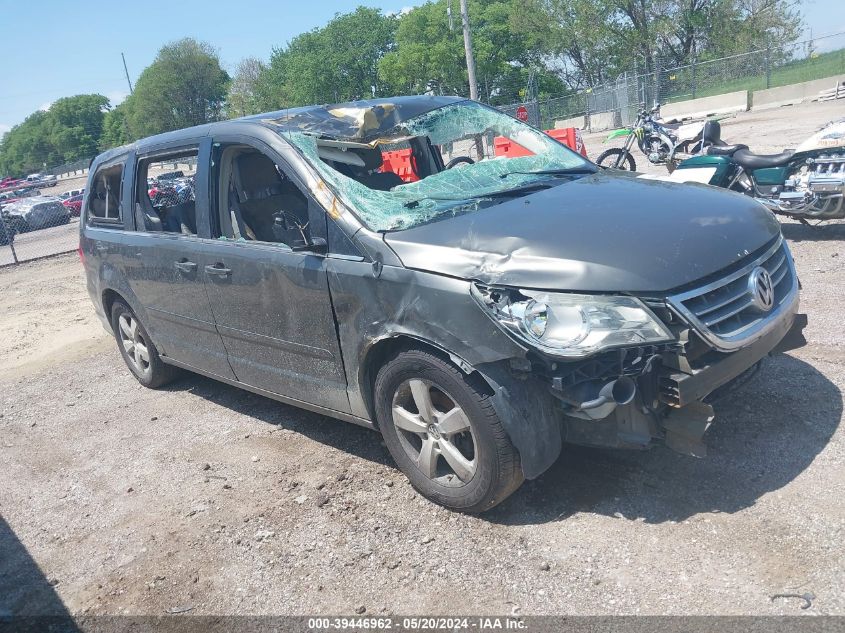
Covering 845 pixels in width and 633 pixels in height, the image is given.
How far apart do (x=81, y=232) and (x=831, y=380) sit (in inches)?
228

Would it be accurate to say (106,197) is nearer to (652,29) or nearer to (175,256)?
(175,256)

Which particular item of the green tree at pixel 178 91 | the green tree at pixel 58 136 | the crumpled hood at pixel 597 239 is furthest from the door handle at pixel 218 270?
the green tree at pixel 58 136

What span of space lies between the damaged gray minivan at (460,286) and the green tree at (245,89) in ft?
259

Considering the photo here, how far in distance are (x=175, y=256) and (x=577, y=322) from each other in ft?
9.86

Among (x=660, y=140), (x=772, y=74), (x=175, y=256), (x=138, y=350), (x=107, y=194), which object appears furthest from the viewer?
(x=772, y=74)

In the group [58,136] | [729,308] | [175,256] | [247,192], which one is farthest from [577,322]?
[58,136]

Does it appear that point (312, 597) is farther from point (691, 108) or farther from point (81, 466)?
point (691, 108)

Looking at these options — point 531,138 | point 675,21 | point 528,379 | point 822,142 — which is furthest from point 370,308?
point 675,21

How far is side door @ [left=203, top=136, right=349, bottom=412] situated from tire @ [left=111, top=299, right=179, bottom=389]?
5.00 ft

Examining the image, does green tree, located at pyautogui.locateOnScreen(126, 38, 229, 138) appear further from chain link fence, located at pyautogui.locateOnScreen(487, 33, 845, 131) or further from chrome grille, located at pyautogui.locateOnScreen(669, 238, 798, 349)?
chrome grille, located at pyautogui.locateOnScreen(669, 238, 798, 349)

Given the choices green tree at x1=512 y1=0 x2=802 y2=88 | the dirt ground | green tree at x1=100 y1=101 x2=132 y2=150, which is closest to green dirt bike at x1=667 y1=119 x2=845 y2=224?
the dirt ground

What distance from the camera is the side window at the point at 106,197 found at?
566cm

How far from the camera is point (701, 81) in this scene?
32.1m

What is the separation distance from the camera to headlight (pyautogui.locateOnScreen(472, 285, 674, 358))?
2.86 metres
